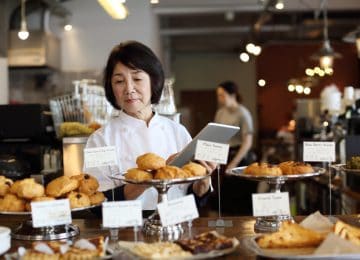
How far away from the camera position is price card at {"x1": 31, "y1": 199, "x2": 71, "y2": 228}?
1636mm

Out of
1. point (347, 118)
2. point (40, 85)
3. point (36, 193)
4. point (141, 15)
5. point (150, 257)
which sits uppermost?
point (141, 15)

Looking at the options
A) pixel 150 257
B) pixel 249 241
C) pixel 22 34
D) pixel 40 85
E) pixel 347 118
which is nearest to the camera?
pixel 150 257

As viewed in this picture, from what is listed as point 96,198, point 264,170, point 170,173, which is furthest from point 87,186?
point 264,170

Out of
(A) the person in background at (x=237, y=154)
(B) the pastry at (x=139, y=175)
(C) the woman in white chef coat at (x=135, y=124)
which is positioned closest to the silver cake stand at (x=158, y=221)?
(B) the pastry at (x=139, y=175)

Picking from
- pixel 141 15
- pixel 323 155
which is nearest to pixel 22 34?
pixel 323 155

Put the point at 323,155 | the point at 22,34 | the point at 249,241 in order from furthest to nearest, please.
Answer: the point at 22,34
the point at 323,155
the point at 249,241

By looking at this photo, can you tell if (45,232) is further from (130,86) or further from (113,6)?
(113,6)

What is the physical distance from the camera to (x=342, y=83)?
40.7 feet

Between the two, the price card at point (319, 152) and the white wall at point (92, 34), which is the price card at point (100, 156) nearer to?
the price card at point (319, 152)

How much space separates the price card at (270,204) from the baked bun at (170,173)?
0.24 metres

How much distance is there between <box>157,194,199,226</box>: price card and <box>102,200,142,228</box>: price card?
0.07 m

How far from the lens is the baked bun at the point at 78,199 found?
1747 mm

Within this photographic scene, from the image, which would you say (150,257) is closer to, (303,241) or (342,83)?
(303,241)

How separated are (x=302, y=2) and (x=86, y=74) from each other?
3392 mm
